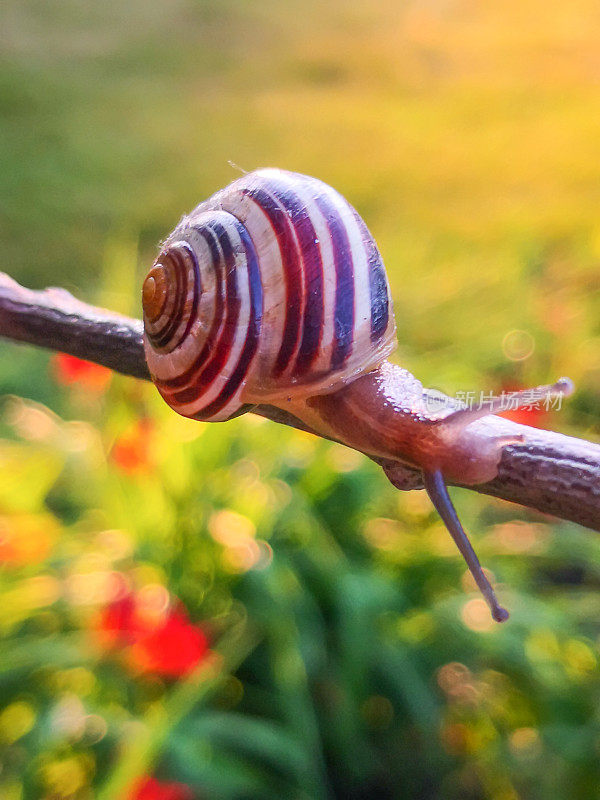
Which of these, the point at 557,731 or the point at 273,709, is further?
the point at 273,709

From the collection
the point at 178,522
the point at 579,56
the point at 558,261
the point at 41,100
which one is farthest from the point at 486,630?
the point at 41,100

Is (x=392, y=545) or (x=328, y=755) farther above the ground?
(x=392, y=545)

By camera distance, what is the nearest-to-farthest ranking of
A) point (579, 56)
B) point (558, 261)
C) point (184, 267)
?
point (184, 267)
point (558, 261)
point (579, 56)

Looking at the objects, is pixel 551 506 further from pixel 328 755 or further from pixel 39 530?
pixel 39 530

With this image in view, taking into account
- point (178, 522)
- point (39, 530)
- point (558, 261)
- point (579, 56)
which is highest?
point (579, 56)

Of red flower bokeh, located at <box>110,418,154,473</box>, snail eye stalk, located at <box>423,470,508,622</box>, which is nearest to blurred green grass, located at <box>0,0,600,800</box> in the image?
red flower bokeh, located at <box>110,418,154,473</box>

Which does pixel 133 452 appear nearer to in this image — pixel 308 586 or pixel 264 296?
pixel 308 586

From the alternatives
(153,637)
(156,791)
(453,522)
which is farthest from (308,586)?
(453,522)
